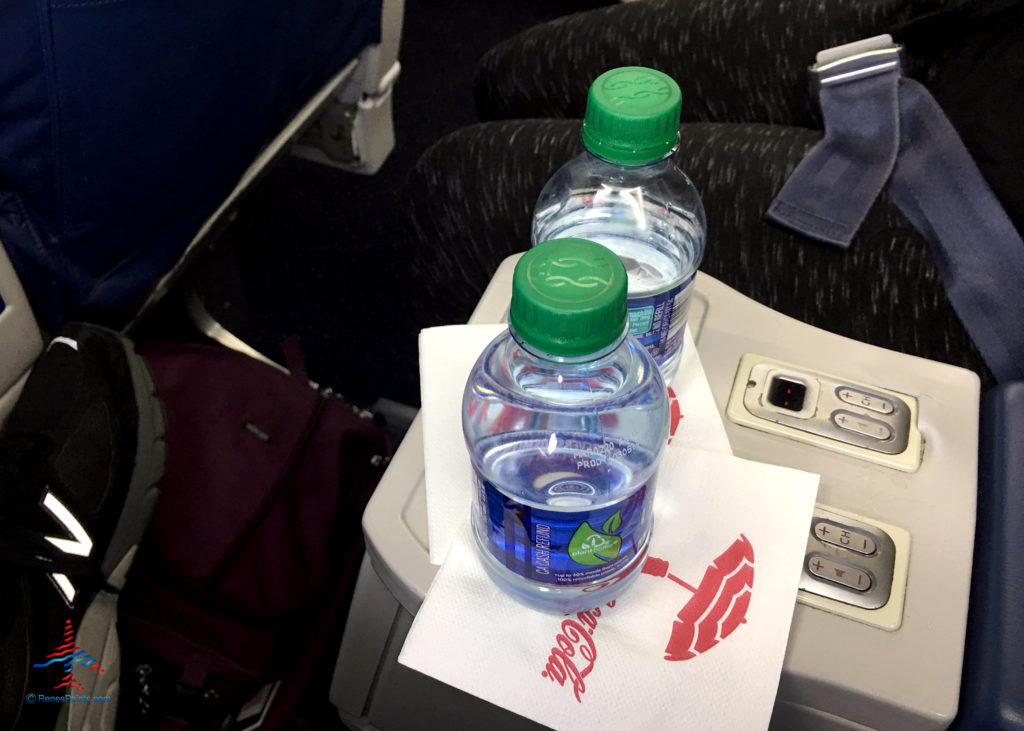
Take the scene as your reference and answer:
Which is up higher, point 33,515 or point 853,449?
point 853,449

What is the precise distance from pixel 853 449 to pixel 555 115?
0.63 metres

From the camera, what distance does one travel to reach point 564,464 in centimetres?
56

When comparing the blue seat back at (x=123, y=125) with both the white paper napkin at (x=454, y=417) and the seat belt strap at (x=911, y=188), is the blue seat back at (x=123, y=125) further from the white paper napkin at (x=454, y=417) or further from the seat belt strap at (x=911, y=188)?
the seat belt strap at (x=911, y=188)

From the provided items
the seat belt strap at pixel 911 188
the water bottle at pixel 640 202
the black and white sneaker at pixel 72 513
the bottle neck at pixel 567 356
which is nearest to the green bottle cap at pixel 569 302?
the bottle neck at pixel 567 356

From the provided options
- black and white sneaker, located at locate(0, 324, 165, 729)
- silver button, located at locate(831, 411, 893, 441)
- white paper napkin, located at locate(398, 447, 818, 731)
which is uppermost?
silver button, located at locate(831, 411, 893, 441)

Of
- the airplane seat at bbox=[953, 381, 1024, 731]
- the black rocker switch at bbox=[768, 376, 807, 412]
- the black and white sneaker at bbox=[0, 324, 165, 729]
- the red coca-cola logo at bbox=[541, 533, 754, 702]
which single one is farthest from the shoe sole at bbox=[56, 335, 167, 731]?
the airplane seat at bbox=[953, 381, 1024, 731]

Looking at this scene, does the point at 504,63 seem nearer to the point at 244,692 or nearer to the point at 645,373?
the point at 645,373

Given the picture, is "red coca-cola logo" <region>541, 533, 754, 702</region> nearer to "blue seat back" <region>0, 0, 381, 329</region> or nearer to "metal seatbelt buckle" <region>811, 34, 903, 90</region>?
"metal seatbelt buckle" <region>811, 34, 903, 90</region>

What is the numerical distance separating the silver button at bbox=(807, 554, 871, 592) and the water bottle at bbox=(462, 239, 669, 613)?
0.11 metres

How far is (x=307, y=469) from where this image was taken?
0.97m

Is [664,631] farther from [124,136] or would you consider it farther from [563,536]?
[124,136]

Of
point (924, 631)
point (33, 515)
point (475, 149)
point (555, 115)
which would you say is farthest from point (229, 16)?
point (924, 631)

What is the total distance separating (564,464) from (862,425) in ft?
0.74

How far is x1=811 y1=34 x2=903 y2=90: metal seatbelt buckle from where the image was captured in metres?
0.82
